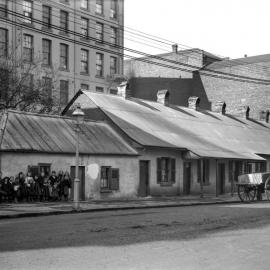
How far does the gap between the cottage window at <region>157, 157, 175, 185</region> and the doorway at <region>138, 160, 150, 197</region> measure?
1.03 meters

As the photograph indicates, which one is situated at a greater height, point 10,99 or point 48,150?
point 10,99

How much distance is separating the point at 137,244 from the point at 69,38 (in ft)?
140

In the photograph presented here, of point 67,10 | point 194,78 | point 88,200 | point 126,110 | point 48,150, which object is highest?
point 67,10

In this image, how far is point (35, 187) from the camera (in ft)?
79.4

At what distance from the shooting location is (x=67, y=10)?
51969 millimetres

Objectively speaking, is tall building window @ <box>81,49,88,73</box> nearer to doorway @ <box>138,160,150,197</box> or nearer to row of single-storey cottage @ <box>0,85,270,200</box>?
row of single-storey cottage @ <box>0,85,270,200</box>

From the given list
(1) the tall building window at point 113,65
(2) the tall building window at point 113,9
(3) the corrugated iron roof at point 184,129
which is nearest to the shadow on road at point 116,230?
(3) the corrugated iron roof at point 184,129

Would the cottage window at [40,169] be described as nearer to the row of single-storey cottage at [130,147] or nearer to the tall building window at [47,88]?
the row of single-storey cottage at [130,147]

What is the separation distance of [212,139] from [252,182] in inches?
430

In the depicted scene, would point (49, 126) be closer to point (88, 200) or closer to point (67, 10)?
point (88, 200)

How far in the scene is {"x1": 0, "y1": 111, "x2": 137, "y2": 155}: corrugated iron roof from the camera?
81.6ft

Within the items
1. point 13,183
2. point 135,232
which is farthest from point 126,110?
point 135,232

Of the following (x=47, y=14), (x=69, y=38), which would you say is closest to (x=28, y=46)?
(x=47, y=14)

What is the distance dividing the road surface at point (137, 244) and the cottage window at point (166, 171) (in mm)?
16282
